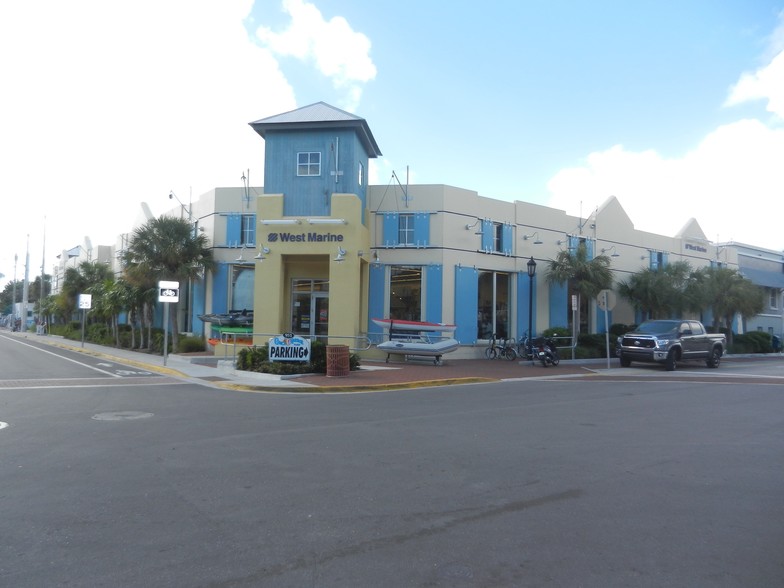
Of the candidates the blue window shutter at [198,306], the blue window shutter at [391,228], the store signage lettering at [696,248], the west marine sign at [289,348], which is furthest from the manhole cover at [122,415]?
the store signage lettering at [696,248]

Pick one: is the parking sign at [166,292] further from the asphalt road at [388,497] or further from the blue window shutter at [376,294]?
the blue window shutter at [376,294]

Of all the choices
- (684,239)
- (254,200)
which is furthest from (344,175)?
(684,239)

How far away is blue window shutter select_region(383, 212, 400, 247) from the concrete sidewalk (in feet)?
18.7

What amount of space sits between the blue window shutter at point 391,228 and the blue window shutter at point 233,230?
24.0 ft

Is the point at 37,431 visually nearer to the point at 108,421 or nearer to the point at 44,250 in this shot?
the point at 108,421

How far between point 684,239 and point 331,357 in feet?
96.3

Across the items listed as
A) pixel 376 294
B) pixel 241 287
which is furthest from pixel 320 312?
pixel 241 287

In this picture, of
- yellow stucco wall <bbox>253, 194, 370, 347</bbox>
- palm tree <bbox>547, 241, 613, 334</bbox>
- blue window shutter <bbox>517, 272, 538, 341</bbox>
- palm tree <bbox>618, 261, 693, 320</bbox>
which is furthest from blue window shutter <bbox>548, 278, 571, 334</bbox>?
yellow stucco wall <bbox>253, 194, 370, 347</bbox>

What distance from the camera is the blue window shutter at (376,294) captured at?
84.2ft

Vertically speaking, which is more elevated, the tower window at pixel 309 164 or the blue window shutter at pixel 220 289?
the tower window at pixel 309 164

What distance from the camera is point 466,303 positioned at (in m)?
25.9

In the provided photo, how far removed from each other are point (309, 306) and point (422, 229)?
20.3ft

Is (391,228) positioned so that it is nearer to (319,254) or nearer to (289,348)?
(319,254)

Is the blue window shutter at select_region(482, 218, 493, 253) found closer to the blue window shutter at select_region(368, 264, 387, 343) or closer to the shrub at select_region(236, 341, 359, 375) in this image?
the blue window shutter at select_region(368, 264, 387, 343)
